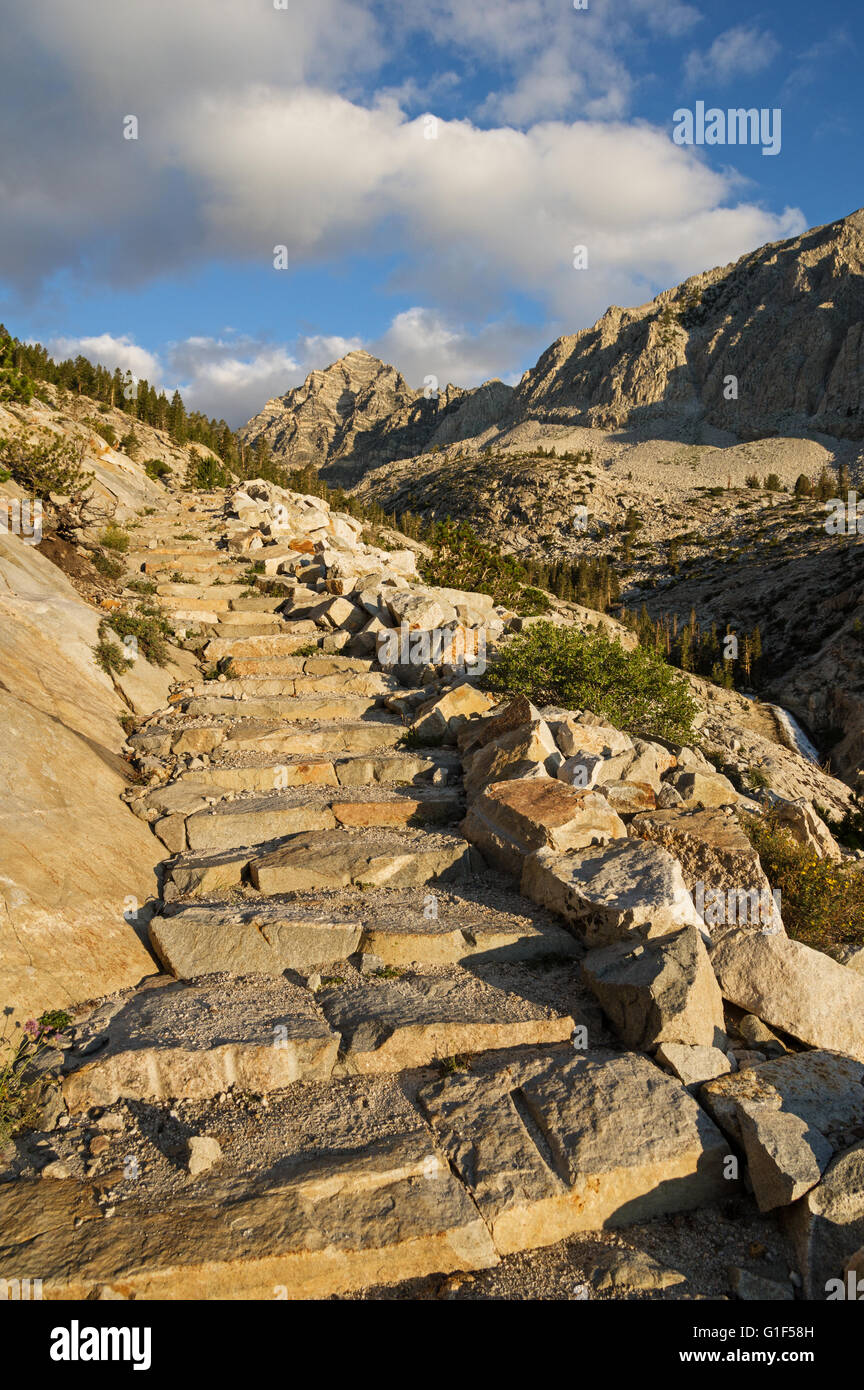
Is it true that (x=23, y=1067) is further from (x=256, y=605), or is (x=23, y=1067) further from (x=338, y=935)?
(x=256, y=605)

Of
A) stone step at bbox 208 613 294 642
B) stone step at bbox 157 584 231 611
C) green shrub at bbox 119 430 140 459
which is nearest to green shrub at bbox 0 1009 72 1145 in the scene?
stone step at bbox 208 613 294 642

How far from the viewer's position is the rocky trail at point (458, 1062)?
3.46 metres

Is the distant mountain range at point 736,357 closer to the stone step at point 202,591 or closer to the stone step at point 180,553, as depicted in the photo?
the stone step at point 180,553

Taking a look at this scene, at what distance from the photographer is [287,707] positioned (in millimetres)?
10883

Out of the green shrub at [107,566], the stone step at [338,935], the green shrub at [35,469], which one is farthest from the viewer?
the green shrub at [107,566]

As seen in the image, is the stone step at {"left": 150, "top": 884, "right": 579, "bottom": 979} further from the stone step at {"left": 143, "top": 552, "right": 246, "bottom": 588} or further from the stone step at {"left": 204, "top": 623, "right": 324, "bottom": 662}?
the stone step at {"left": 143, "top": 552, "right": 246, "bottom": 588}

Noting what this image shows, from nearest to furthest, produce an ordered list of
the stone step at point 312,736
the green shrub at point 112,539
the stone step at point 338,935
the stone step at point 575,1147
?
the stone step at point 575,1147 < the stone step at point 338,935 < the stone step at point 312,736 < the green shrub at point 112,539

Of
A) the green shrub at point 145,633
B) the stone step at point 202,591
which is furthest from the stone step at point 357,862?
the stone step at point 202,591

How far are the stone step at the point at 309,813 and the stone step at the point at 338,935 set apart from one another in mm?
1246

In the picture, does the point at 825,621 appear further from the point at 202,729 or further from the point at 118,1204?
the point at 118,1204

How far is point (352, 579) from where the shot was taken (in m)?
16.5

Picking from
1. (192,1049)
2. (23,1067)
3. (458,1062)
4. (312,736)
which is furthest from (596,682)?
(23,1067)

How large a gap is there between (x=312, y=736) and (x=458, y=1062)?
5.94m
